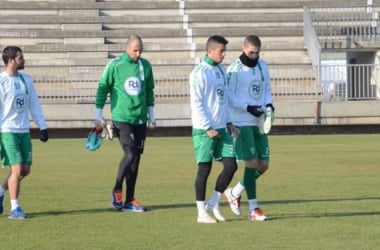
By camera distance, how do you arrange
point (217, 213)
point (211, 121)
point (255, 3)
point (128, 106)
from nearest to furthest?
point (211, 121) → point (217, 213) → point (128, 106) → point (255, 3)

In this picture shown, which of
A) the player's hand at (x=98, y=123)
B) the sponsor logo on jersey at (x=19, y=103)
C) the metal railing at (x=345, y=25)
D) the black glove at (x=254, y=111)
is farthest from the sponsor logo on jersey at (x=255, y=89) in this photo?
the metal railing at (x=345, y=25)

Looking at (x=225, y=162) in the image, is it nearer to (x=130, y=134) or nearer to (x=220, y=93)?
(x=220, y=93)

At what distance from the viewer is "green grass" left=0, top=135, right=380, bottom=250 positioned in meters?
9.35

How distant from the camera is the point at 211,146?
1072 centimetres

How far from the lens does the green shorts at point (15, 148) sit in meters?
11.0

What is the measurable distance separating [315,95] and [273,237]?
19652 mm

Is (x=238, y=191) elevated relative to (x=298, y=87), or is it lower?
elevated

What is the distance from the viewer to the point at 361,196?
507 inches

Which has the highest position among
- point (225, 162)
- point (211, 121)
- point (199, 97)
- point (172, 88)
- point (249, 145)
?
point (199, 97)

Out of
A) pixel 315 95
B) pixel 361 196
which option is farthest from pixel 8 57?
pixel 315 95

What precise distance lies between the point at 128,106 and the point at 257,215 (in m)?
2.11

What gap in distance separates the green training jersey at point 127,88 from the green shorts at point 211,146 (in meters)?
1.27

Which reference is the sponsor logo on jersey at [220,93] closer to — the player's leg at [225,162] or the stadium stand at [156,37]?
the player's leg at [225,162]

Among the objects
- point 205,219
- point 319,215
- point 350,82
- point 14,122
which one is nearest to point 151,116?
point 14,122
